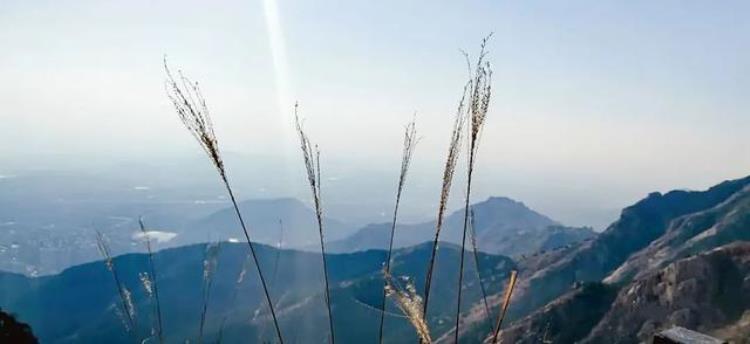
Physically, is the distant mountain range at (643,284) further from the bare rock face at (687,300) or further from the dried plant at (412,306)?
the dried plant at (412,306)

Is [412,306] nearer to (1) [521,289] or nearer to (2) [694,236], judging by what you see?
Result: (1) [521,289]

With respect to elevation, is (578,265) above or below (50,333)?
above

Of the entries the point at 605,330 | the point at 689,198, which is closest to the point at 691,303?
the point at 605,330

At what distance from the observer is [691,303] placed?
180 ft

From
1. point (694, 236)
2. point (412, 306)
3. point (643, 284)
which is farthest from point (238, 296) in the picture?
point (412, 306)

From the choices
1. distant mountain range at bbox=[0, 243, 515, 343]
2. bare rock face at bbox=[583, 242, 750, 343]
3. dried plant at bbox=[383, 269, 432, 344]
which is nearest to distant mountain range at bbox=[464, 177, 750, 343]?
bare rock face at bbox=[583, 242, 750, 343]

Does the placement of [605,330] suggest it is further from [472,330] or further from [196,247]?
[196,247]

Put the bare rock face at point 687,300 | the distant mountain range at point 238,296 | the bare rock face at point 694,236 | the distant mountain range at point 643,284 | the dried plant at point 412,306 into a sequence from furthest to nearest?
the distant mountain range at point 238,296, the bare rock face at point 694,236, the distant mountain range at point 643,284, the bare rock face at point 687,300, the dried plant at point 412,306

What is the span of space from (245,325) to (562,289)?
5533 cm

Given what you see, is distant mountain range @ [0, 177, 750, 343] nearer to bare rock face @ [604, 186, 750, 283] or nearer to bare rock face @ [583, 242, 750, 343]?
bare rock face @ [583, 242, 750, 343]

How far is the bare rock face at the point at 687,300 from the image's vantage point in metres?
52.2

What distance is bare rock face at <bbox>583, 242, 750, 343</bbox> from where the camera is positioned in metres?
52.2

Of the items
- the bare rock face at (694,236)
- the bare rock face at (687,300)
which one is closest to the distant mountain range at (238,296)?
the bare rock face at (694,236)

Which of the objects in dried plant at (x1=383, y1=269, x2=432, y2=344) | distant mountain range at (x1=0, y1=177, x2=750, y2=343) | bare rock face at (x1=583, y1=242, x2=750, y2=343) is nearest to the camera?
dried plant at (x1=383, y1=269, x2=432, y2=344)
